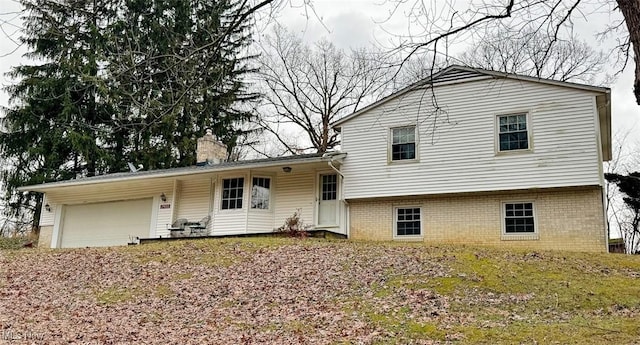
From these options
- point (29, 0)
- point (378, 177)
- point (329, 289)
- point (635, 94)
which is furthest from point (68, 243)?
point (635, 94)

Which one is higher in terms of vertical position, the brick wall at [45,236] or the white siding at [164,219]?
the white siding at [164,219]

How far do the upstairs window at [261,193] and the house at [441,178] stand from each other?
0.03 meters

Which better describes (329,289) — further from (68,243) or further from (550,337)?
(68,243)

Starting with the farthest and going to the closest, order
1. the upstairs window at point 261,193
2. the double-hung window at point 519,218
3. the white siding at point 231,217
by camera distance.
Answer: the upstairs window at point 261,193
the white siding at point 231,217
the double-hung window at point 519,218

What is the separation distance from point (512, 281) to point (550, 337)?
3.22 meters

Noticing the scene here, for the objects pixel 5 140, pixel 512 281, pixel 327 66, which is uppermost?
pixel 327 66

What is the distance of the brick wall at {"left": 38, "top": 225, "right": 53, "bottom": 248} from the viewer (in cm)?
2014

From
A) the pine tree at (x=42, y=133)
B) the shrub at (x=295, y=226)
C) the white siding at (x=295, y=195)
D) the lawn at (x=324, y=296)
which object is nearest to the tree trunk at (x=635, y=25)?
the lawn at (x=324, y=296)

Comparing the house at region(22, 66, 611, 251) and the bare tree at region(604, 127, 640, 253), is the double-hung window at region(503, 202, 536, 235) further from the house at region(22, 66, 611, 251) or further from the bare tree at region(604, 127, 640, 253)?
the bare tree at region(604, 127, 640, 253)

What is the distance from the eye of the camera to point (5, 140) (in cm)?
2494

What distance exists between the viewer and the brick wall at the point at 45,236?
20.1 meters

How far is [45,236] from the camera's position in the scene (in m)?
20.3

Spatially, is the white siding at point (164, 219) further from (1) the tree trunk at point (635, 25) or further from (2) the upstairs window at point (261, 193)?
(1) the tree trunk at point (635, 25)

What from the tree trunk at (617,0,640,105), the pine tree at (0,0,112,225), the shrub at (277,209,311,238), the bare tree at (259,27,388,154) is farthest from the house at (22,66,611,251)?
the bare tree at (259,27,388,154)
